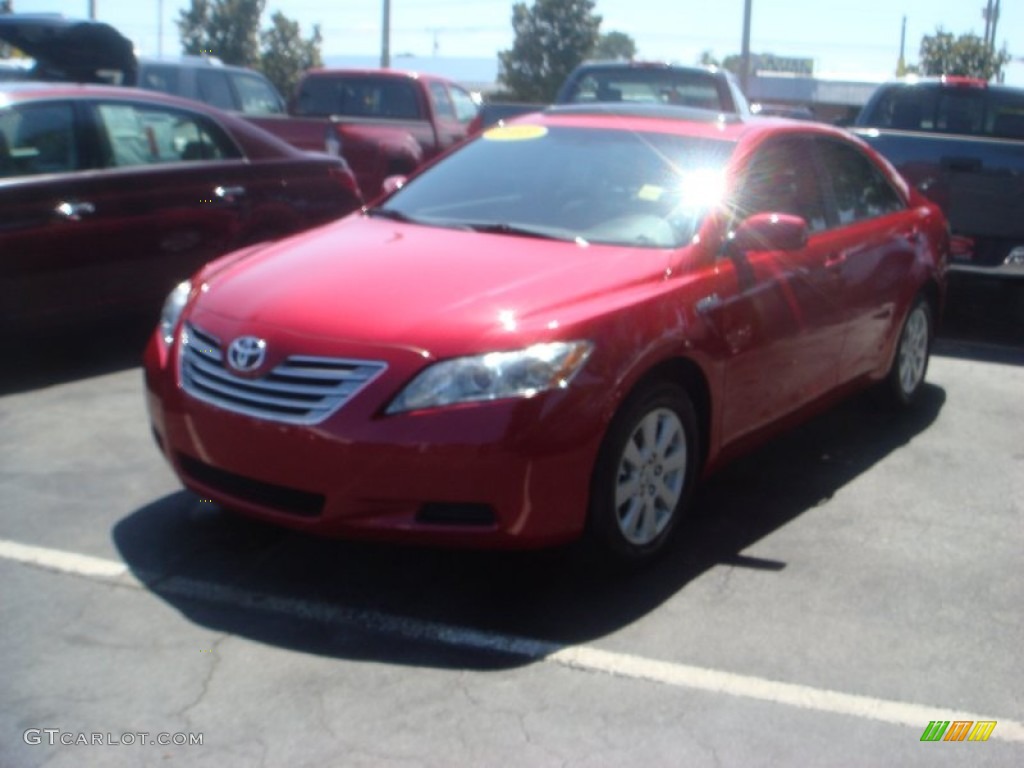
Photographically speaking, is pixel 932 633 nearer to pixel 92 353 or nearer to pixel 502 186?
pixel 502 186

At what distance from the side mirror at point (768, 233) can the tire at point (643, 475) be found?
0.77 meters

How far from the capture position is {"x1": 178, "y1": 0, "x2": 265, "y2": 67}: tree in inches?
1967

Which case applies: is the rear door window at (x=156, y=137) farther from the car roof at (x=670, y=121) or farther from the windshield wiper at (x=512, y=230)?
the windshield wiper at (x=512, y=230)

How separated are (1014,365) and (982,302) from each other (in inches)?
95.9

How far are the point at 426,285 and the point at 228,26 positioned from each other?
48477 mm

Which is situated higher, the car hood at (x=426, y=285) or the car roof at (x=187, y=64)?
the car roof at (x=187, y=64)

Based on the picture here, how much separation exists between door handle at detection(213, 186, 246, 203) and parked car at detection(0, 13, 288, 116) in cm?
502

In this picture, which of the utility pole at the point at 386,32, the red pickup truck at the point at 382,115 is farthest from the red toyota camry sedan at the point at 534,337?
the utility pole at the point at 386,32

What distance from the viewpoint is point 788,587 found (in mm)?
4559

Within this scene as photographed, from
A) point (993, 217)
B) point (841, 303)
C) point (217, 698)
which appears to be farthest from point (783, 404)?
point (993, 217)

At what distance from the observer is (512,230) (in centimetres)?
517

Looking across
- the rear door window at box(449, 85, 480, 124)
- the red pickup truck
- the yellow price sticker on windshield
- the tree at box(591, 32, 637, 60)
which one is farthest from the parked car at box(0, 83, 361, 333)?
the tree at box(591, 32, 637, 60)

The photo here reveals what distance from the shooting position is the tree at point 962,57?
4862cm

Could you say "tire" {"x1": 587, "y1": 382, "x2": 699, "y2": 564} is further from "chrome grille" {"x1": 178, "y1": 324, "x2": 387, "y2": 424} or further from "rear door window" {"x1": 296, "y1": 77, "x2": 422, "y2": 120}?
"rear door window" {"x1": 296, "y1": 77, "x2": 422, "y2": 120}
